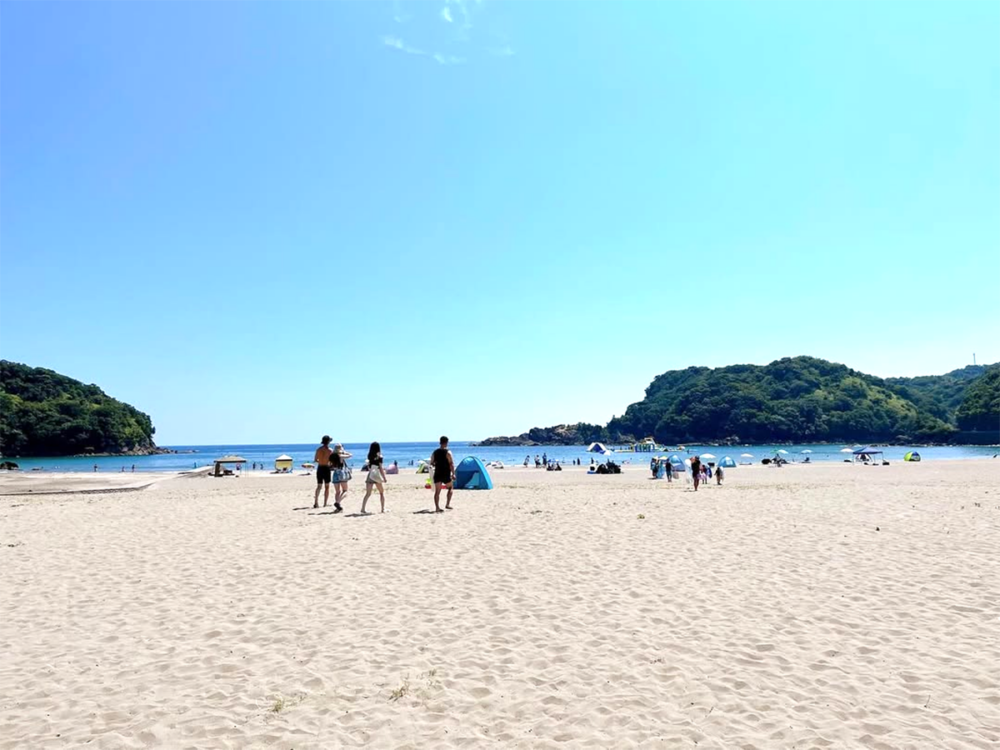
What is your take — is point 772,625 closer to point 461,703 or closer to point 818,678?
point 818,678

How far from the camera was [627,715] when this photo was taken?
15.2 feet

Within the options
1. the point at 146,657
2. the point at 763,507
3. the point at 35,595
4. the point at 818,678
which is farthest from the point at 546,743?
the point at 763,507

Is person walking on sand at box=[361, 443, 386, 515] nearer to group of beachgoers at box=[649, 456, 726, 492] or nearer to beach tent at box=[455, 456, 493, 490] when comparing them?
beach tent at box=[455, 456, 493, 490]

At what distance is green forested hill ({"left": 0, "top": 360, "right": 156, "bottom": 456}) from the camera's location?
113 m

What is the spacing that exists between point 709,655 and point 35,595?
9086 millimetres

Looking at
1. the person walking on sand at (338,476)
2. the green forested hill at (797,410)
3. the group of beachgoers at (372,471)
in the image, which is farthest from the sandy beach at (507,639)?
the green forested hill at (797,410)

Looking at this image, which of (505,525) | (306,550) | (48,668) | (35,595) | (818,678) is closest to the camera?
(818,678)

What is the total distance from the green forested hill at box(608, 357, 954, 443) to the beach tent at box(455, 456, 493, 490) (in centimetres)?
15360

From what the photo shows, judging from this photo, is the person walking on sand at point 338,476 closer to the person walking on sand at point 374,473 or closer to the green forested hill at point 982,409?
the person walking on sand at point 374,473

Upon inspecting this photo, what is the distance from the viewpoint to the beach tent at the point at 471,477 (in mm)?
27219

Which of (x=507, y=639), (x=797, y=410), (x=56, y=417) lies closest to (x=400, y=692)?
(x=507, y=639)

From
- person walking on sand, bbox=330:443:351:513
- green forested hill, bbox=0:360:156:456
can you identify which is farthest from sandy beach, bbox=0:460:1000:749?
green forested hill, bbox=0:360:156:456

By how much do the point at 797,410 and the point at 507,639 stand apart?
183m

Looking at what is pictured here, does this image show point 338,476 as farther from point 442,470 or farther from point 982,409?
point 982,409
